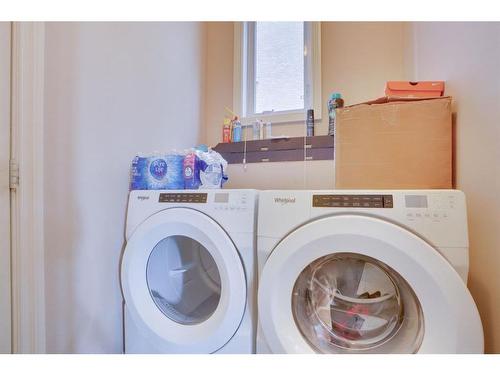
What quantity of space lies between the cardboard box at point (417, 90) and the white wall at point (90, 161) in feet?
3.65

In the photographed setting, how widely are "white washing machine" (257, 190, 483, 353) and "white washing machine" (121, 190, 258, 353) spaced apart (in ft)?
0.21

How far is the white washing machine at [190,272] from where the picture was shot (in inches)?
29.3

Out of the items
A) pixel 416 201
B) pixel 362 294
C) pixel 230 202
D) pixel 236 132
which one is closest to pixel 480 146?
pixel 416 201

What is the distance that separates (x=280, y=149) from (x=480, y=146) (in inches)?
36.9

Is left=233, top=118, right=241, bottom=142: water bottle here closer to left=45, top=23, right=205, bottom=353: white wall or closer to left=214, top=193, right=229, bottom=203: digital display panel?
left=45, top=23, right=205, bottom=353: white wall

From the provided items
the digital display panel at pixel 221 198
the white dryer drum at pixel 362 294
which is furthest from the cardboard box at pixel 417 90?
the digital display panel at pixel 221 198

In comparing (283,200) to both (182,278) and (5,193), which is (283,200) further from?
(5,193)

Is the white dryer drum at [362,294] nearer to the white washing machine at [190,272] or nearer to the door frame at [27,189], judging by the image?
the white washing machine at [190,272]

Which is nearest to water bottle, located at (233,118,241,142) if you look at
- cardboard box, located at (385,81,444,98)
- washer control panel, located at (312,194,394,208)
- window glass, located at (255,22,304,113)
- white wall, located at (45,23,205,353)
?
window glass, located at (255,22,304,113)

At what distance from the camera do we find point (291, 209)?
697 millimetres

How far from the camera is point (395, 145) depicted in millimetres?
833

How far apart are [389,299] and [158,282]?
2.61ft

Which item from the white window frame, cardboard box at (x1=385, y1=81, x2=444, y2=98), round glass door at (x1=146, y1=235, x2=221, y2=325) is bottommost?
round glass door at (x1=146, y1=235, x2=221, y2=325)

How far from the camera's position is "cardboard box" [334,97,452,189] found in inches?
31.1
